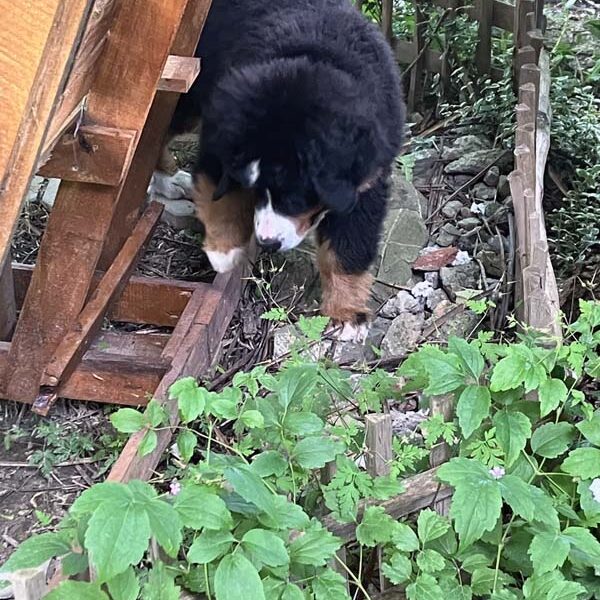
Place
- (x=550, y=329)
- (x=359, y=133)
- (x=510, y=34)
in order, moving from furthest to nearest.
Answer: (x=510, y=34)
(x=359, y=133)
(x=550, y=329)

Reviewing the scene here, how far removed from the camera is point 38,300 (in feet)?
9.04

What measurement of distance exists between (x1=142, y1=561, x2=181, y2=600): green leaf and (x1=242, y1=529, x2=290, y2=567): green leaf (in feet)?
0.49

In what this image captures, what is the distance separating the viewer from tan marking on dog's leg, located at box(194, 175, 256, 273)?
3543mm

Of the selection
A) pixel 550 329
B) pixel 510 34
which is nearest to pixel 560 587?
pixel 550 329

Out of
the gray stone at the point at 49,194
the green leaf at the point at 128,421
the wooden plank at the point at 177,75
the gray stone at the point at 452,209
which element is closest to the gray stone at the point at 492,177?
the gray stone at the point at 452,209

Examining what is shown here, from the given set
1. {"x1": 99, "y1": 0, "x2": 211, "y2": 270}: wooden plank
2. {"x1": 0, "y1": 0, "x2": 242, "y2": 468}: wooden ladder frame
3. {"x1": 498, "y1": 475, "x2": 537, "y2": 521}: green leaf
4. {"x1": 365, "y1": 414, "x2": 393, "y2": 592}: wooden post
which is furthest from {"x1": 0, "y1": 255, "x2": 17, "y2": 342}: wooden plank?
{"x1": 498, "y1": 475, "x2": 537, "y2": 521}: green leaf

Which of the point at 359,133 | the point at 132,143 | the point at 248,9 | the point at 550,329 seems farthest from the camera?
the point at 248,9

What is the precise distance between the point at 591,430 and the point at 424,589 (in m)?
0.53

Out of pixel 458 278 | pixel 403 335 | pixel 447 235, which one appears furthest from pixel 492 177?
pixel 403 335

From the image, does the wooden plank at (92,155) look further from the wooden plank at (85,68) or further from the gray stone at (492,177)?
the gray stone at (492,177)

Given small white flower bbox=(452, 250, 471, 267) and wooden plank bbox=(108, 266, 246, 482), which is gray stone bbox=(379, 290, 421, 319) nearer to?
small white flower bbox=(452, 250, 471, 267)

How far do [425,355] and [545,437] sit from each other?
33 cm

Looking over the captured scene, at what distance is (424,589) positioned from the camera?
1.80 m

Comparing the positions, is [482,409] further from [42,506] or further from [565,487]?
[42,506]
